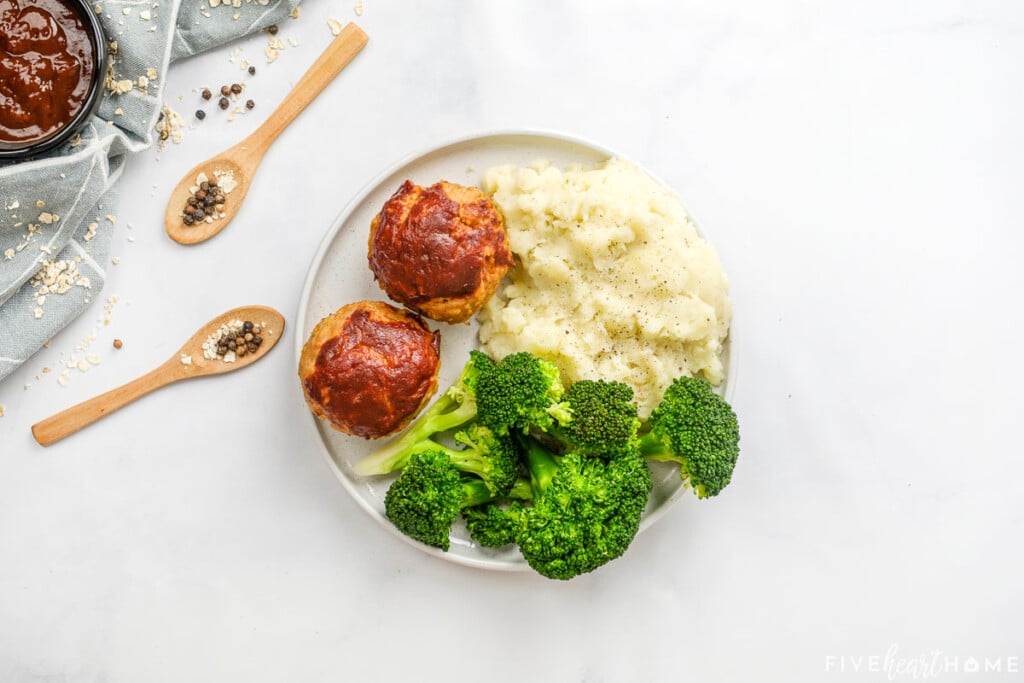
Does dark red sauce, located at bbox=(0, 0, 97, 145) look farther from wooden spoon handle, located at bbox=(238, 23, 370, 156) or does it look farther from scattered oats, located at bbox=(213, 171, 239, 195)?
wooden spoon handle, located at bbox=(238, 23, 370, 156)

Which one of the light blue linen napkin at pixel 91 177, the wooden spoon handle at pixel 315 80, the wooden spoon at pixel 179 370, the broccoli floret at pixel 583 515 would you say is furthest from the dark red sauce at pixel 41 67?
the broccoli floret at pixel 583 515

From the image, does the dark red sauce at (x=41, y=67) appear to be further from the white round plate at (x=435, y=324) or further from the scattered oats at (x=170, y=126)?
the white round plate at (x=435, y=324)

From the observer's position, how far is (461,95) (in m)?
4.04

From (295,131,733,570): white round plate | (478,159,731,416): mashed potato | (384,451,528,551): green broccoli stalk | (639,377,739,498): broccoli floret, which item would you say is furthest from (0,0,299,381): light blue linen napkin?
(639,377,739,498): broccoli floret

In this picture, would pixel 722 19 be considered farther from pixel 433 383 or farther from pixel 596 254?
pixel 433 383

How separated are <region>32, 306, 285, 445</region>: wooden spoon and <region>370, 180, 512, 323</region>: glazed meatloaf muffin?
812 mm

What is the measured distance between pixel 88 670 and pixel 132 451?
116 cm

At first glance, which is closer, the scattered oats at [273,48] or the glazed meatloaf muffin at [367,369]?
the glazed meatloaf muffin at [367,369]

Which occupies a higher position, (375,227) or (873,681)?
(375,227)

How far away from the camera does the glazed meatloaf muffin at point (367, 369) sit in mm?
3305

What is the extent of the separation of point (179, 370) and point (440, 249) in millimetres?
1611

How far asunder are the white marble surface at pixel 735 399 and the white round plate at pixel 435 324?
299 mm

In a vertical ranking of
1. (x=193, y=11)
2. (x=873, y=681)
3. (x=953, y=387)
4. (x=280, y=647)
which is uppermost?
(x=193, y=11)

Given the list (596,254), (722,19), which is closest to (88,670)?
(596,254)
